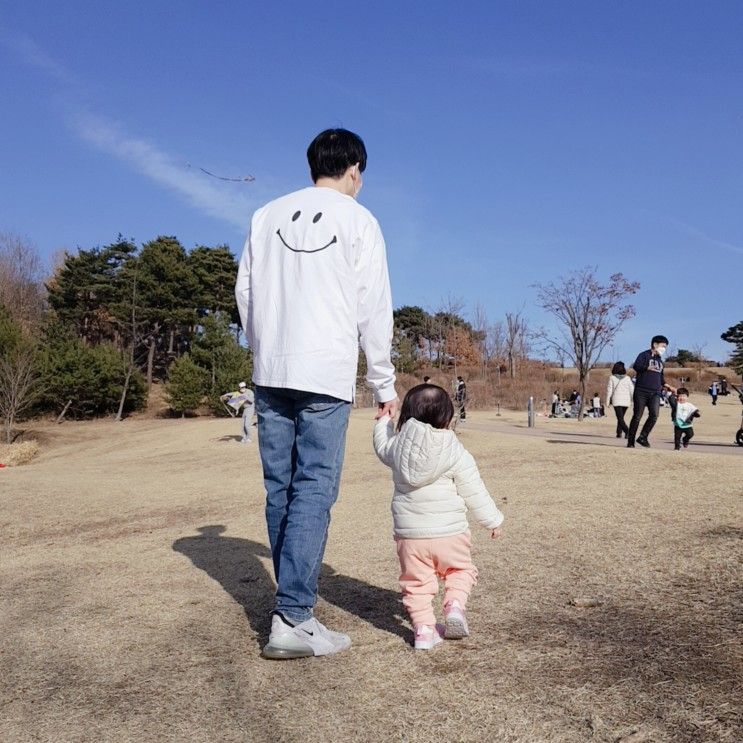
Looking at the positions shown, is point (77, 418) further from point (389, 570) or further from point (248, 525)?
point (389, 570)

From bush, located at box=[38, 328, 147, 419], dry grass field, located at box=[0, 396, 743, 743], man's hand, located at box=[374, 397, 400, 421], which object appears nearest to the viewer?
dry grass field, located at box=[0, 396, 743, 743]

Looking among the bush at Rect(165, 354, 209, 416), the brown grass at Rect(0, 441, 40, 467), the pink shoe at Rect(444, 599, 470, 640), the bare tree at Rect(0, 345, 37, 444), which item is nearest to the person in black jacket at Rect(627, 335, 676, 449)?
the pink shoe at Rect(444, 599, 470, 640)

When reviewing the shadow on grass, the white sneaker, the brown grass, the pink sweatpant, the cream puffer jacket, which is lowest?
the brown grass

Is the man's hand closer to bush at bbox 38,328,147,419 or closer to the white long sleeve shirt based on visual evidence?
Result: the white long sleeve shirt

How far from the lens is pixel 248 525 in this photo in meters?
5.87

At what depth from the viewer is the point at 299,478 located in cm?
256

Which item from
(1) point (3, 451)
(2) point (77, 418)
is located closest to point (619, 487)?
(1) point (3, 451)

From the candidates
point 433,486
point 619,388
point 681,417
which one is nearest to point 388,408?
point 433,486

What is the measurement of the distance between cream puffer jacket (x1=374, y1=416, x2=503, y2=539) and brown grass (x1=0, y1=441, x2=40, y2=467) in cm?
1816

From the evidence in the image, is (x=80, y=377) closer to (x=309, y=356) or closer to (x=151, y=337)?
(x=151, y=337)

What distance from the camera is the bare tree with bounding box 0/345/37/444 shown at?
28.6 m

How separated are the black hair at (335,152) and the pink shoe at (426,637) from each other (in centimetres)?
176

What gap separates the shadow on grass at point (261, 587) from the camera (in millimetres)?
2857

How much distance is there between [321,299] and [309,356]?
0.22 m
